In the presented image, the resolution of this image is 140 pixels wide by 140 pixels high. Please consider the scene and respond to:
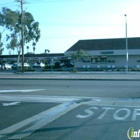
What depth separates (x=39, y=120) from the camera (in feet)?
27.9

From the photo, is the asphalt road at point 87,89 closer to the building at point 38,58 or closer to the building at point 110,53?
the building at point 110,53

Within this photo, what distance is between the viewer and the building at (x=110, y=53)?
53925 millimetres

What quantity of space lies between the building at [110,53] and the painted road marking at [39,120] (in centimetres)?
4412

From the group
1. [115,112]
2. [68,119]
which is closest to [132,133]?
[68,119]

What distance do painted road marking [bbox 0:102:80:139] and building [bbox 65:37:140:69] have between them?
145 feet

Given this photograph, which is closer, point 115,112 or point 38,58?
point 115,112

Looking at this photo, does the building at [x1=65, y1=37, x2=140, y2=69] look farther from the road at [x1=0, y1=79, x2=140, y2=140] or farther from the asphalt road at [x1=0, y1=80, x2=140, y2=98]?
the road at [x1=0, y1=79, x2=140, y2=140]

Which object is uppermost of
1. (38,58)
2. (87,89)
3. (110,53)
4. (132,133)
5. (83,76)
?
(110,53)

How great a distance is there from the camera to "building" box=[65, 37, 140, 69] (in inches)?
2123

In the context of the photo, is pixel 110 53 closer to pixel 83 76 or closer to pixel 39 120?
pixel 83 76

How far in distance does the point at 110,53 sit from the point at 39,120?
47193 mm

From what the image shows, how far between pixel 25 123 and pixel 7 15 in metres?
54.1

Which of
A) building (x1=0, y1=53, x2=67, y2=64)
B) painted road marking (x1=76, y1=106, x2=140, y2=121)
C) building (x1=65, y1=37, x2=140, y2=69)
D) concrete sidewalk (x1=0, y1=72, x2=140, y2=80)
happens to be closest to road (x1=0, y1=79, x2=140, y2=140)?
painted road marking (x1=76, y1=106, x2=140, y2=121)

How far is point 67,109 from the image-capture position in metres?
10.2
